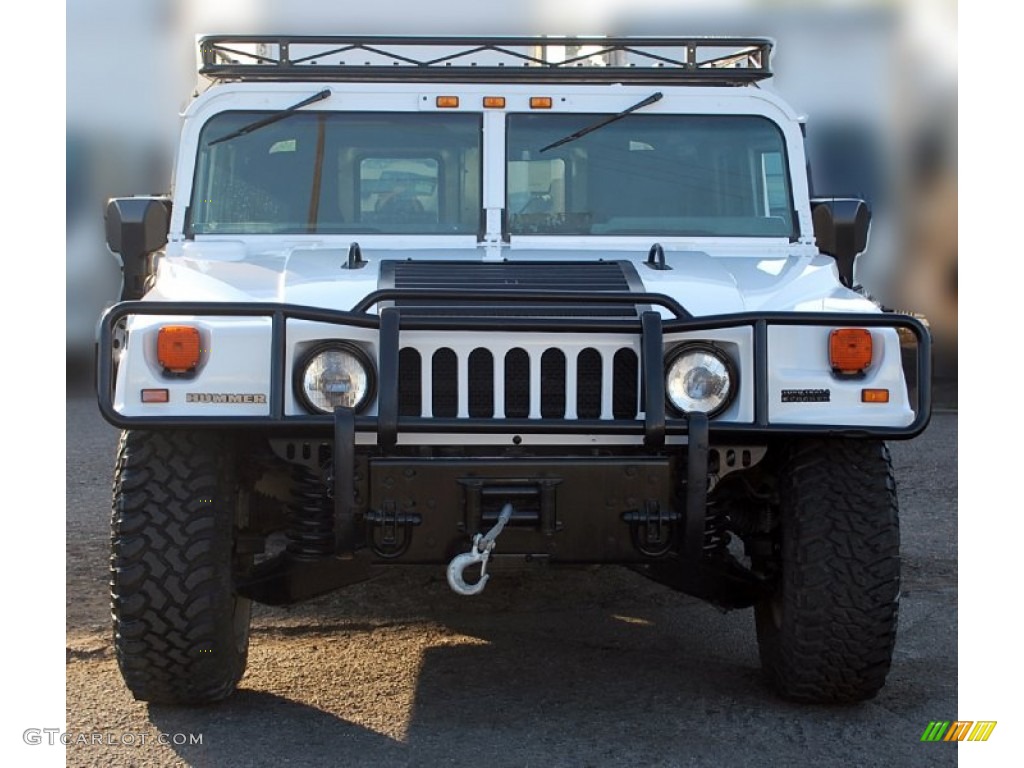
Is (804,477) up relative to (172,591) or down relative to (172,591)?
up

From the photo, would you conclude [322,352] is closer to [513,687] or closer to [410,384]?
[410,384]

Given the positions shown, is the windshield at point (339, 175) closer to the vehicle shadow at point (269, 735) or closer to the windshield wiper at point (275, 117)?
the windshield wiper at point (275, 117)

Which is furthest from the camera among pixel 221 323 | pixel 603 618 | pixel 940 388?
pixel 940 388

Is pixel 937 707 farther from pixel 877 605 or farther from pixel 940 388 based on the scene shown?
pixel 940 388

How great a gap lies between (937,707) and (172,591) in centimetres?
249

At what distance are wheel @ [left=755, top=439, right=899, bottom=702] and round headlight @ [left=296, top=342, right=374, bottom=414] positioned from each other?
54.2 inches

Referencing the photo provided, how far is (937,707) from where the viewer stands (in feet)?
15.9

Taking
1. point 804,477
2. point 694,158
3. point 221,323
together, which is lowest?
point 804,477

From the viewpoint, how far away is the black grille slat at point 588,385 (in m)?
4.52

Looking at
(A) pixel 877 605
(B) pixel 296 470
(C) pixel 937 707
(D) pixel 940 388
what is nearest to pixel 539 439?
(B) pixel 296 470

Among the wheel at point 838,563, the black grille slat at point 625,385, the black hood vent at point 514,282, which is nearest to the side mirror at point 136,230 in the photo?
the black hood vent at point 514,282

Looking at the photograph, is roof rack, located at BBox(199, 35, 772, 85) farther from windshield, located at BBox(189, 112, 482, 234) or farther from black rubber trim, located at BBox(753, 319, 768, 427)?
black rubber trim, located at BBox(753, 319, 768, 427)
